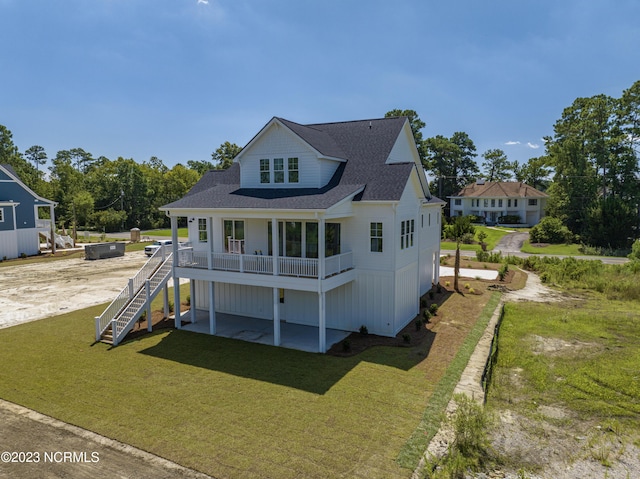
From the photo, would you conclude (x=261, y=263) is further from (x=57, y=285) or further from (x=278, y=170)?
(x=57, y=285)

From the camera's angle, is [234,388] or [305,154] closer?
[234,388]

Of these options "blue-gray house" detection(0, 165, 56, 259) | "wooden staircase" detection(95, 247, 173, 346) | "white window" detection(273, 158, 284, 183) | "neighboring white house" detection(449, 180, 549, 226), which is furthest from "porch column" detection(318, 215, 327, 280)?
"neighboring white house" detection(449, 180, 549, 226)

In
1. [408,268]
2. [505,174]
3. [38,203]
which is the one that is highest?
[505,174]

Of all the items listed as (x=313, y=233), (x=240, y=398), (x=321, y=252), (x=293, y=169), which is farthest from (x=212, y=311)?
(x=293, y=169)

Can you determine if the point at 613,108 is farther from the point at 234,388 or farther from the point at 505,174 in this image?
the point at 234,388

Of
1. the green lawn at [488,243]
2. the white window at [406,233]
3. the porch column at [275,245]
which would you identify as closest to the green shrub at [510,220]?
the green lawn at [488,243]

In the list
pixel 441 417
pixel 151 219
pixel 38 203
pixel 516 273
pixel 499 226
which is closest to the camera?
pixel 441 417

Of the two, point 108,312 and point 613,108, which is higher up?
point 613,108

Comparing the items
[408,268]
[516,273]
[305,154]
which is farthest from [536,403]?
[516,273]
